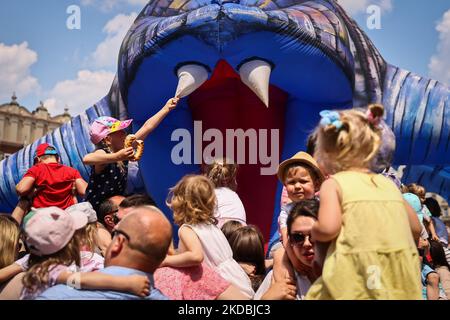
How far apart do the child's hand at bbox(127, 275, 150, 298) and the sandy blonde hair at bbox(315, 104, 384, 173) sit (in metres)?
0.64

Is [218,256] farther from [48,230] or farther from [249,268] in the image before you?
[48,230]

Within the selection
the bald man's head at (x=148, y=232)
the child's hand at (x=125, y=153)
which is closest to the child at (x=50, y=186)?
the child's hand at (x=125, y=153)

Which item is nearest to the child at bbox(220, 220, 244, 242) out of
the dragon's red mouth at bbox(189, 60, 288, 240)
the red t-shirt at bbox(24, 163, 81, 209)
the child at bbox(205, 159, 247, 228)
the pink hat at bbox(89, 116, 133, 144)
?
the child at bbox(205, 159, 247, 228)

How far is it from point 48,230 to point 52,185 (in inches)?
51.3

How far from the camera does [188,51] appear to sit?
11.9 feet

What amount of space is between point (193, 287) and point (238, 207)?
3.38ft

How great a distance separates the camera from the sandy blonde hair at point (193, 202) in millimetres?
2203

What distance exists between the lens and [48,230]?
5.68 ft

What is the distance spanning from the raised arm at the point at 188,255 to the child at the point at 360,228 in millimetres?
499

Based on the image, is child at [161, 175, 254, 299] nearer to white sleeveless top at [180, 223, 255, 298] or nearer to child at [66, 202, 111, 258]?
white sleeveless top at [180, 223, 255, 298]

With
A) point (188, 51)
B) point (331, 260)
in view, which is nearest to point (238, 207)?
point (188, 51)

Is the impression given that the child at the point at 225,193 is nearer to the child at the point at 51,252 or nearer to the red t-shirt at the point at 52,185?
the red t-shirt at the point at 52,185

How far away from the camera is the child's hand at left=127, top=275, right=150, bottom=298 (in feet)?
5.29
